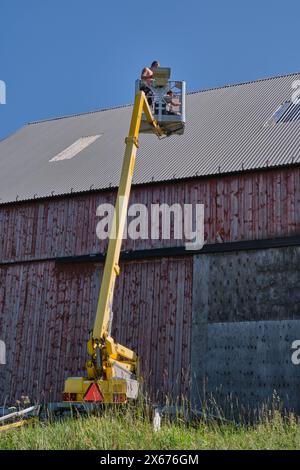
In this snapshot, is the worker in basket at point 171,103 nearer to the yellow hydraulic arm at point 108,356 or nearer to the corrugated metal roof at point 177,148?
the yellow hydraulic arm at point 108,356

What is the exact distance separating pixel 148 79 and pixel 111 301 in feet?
15.5

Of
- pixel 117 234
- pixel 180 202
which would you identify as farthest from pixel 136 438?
pixel 180 202

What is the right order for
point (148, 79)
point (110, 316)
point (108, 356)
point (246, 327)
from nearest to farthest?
point (108, 356) → point (110, 316) → point (148, 79) → point (246, 327)

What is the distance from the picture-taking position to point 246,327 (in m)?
16.2

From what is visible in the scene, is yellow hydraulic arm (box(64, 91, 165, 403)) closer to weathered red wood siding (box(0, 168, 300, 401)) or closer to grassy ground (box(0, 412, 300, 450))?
grassy ground (box(0, 412, 300, 450))

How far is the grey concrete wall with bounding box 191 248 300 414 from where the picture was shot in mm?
15625

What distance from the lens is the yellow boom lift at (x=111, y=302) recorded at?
36.3ft

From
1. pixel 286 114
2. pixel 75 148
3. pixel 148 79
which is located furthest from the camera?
pixel 75 148

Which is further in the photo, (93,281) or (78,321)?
(93,281)

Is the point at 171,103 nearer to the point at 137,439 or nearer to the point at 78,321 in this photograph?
the point at 78,321

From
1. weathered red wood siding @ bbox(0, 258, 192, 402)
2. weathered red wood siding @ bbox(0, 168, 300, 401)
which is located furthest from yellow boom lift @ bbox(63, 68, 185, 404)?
weathered red wood siding @ bbox(0, 168, 300, 401)

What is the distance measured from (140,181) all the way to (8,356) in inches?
240

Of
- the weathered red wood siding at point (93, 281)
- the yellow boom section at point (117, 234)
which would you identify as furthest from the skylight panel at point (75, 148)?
the yellow boom section at point (117, 234)
